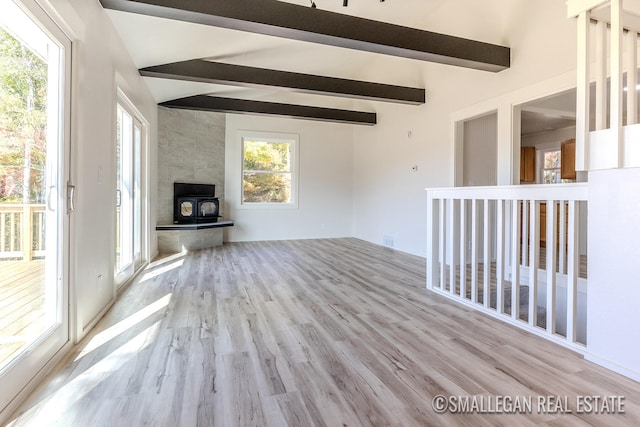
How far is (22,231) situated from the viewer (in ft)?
5.26

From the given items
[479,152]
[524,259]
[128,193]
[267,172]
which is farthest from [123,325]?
[267,172]

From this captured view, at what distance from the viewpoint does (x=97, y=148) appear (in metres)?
2.45

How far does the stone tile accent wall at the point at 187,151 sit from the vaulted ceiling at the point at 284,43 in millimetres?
657

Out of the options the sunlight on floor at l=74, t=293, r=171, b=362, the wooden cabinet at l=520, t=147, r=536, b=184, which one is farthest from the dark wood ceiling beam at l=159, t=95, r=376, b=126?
the wooden cabinet at l=520, t=147, r=536, b=184

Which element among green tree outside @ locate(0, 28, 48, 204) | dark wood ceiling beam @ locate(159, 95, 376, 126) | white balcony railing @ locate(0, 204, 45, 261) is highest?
dark wood ceiling beam @ locate(159, 95, 376, 126)

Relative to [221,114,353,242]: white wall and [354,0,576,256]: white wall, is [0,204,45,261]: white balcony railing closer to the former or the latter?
[354,0,576,256]: white wall

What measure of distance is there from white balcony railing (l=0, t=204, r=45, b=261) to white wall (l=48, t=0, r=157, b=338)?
0.92 ft

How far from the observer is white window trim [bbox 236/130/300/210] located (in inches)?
272

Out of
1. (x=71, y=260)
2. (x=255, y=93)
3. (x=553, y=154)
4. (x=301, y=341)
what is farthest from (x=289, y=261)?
(x=553, y=154)

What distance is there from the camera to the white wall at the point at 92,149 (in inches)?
80.0

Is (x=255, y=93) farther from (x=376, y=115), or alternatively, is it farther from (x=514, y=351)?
(x=514, y=351)

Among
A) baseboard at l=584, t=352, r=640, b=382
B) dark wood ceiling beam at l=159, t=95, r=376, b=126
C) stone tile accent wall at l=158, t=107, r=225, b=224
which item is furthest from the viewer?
stone tile accent wall at l=158, t=107, r=225, b=224

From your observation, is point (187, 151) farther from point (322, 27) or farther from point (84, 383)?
point (84, 383)

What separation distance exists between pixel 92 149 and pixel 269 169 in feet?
16.0
